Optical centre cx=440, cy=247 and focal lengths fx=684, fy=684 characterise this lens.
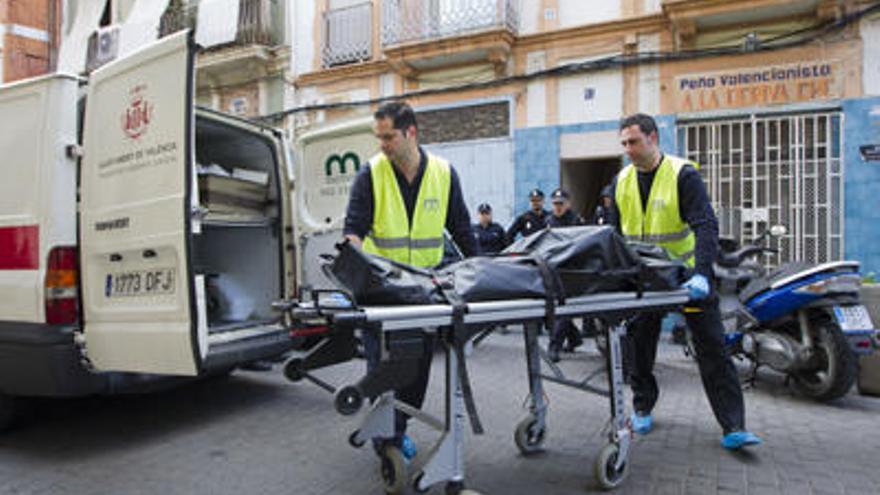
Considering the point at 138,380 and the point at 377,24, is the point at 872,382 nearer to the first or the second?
the point at 138,380

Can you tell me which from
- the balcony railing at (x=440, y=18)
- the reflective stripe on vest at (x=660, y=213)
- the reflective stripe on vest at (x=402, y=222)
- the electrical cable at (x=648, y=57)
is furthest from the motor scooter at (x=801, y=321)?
the balcony railing at (x=440, y=18)

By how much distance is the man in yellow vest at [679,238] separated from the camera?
12.0 feet

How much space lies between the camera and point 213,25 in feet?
43.6

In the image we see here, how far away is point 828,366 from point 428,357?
10.6 feet

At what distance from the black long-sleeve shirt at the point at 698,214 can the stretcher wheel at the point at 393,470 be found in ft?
6.02

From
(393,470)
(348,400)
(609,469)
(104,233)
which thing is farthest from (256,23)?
(348,400)

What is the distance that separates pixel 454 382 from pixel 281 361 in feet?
8.52

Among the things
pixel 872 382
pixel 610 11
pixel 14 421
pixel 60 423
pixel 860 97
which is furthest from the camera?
pixel 610 11

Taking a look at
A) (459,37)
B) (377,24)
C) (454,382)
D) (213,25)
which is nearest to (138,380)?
(454,382)

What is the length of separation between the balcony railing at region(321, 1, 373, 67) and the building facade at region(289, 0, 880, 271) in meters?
0.03

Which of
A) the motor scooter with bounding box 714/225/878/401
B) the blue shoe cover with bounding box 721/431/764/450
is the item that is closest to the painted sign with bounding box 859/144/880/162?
the motor scooter with bounding box 714/225/878/401

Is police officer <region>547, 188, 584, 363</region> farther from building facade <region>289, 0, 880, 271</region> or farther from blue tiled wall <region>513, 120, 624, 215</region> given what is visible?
blue tiled wall <region>513, 120, 624, 215</region>

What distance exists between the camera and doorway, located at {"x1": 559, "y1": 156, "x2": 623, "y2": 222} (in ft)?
34.9

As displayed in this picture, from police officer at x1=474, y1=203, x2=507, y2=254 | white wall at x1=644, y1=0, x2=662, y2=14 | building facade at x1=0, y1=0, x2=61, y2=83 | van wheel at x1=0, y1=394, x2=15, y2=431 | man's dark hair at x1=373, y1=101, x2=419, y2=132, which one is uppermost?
building facade at x1=0, y1=0, x2=61, y2=83
